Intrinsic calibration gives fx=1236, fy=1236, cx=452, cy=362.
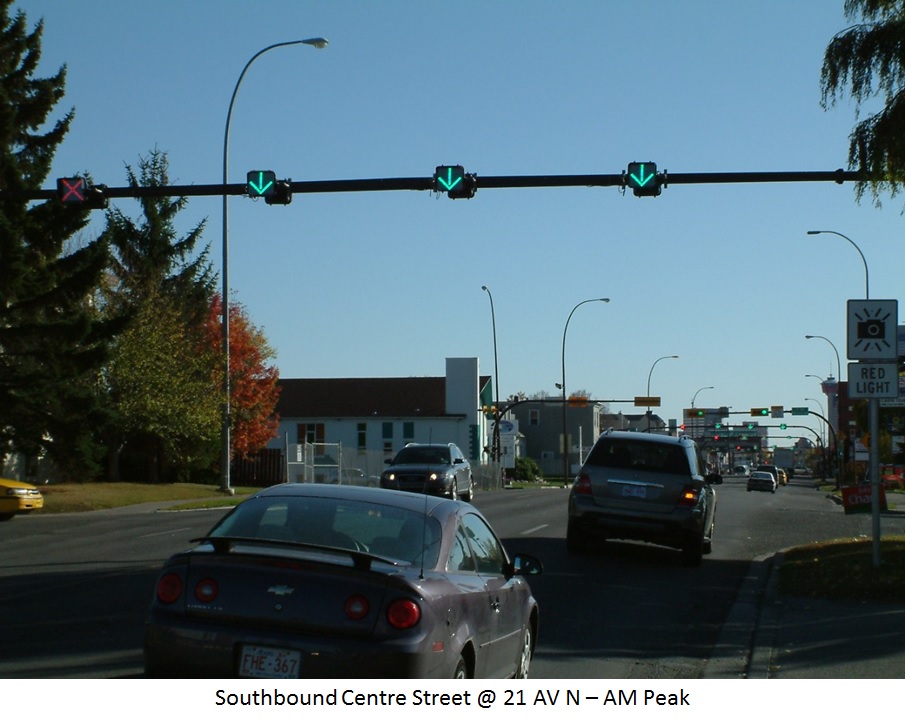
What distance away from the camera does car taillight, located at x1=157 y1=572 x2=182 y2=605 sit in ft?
22.0

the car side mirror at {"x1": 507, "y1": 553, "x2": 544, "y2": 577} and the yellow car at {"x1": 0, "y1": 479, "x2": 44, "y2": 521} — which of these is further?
the yellow car at {"x1": 0, "y1": 479, "x2": 44, "y2": 521}

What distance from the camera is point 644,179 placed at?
19.4 metres

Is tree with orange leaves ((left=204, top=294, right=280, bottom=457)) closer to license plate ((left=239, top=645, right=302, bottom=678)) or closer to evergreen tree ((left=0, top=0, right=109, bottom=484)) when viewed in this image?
evergreen tree ((left=0, top=0, right=109, bottom=484))

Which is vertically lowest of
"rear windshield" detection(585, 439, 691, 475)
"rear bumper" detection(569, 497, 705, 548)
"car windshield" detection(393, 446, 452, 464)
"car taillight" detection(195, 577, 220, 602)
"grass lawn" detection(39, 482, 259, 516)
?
"grass lawn" detection(39, 482, 259, 516)

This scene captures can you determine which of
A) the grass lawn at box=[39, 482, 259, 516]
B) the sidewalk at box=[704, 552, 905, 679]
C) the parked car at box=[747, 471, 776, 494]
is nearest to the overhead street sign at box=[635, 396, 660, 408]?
the parked car at box=[747, 471, 776, 494]

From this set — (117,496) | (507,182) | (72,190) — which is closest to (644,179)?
(507,182)

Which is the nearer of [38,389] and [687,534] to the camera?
[687,534]

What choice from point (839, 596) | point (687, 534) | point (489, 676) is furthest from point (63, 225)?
point (489, 676)

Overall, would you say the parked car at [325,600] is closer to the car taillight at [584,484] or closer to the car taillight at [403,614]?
the car taillight at [403,614]

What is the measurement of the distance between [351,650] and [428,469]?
27413 millimetres

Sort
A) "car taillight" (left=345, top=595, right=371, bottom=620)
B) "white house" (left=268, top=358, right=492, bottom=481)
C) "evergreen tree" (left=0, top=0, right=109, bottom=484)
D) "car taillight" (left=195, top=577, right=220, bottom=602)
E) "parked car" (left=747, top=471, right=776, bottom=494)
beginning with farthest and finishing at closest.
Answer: "white house" (left=268, top=358, right=492, bottom=481) < "parked car" (left=747, top=471, right=776, bottom=494) < "evergreen tree" (left=0, top=0, right=109, bottom=484) < "car taillight" (left=195, top=577, right=220, bottom=602) < "car taillight" (left=345, top=595, right=371, bottom=620)

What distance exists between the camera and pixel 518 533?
23422 millimetres

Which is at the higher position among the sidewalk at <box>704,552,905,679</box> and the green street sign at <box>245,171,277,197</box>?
the green street sign at <box>245,171,277,197</box>
